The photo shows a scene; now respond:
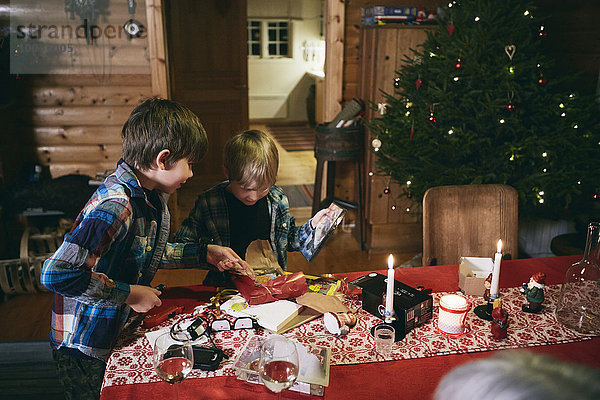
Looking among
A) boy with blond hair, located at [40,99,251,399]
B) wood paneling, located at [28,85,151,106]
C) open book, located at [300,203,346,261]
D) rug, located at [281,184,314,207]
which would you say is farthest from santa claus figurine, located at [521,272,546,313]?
rug, located at [281,184,314,207]

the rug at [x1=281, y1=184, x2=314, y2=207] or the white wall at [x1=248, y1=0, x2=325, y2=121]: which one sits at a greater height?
the white wall at [x1=248, y1=0, x2=325, y2=121]

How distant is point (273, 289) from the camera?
1402mm

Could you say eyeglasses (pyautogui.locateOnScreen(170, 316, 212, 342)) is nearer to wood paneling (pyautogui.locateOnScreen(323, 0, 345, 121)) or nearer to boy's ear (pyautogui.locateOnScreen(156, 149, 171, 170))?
boy's ear (pyautogui.locateOnScreen(156, 149, 171, 170))

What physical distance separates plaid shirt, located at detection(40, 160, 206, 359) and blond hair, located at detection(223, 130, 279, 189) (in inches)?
13.2

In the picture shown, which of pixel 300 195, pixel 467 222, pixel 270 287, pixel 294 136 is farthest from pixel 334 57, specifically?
pixel 294 136

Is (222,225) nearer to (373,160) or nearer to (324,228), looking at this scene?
(324,228)

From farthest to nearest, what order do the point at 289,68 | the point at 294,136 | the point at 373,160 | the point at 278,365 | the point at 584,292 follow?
the point at 289,68
the point at 294,136
the point at 373,160
the point at 584,292
the point at 278,365

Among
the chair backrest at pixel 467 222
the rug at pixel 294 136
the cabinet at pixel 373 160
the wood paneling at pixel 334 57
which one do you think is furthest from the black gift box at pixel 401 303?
the rug at pixel 294 136

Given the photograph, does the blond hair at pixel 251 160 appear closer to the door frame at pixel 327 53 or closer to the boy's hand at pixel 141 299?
the boy's hand at pixel 141 299

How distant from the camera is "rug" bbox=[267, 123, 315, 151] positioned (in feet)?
24.8

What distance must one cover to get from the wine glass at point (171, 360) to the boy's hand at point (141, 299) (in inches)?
10.4

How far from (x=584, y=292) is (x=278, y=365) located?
37.2 inches

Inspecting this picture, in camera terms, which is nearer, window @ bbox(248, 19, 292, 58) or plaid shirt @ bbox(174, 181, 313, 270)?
plaid shirt @ bbox(174, 181, 313, 270)

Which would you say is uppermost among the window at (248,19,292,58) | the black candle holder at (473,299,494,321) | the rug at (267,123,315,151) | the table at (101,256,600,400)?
the window at (248,19,292,58)
